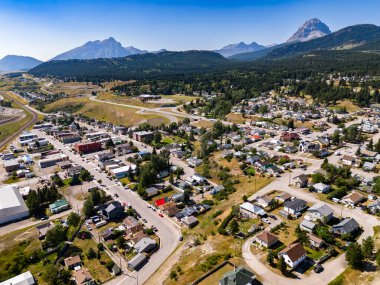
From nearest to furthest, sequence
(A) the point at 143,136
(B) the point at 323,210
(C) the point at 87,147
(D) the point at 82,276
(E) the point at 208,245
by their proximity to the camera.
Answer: (D) the point at 82,276 < (E) the point at 208,245 < (B) the point at 323,210 < (C) the point at 87,147 < (A) the point at 143,136

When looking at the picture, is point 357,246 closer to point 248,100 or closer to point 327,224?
point 327,224

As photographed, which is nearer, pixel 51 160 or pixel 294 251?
pixel 294 251

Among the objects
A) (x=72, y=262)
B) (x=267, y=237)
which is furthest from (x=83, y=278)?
(x=267, y=237)

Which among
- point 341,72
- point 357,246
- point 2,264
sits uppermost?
point 341,72

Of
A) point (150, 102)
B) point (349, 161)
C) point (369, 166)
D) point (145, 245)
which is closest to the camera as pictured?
point (145, 245)

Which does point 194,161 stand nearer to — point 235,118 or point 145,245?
point 145,245

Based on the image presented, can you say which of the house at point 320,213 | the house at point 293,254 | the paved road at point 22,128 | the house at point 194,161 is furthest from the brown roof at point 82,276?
the paved road at point 22,128

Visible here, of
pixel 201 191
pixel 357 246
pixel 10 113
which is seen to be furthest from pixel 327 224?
pixel 10 113
